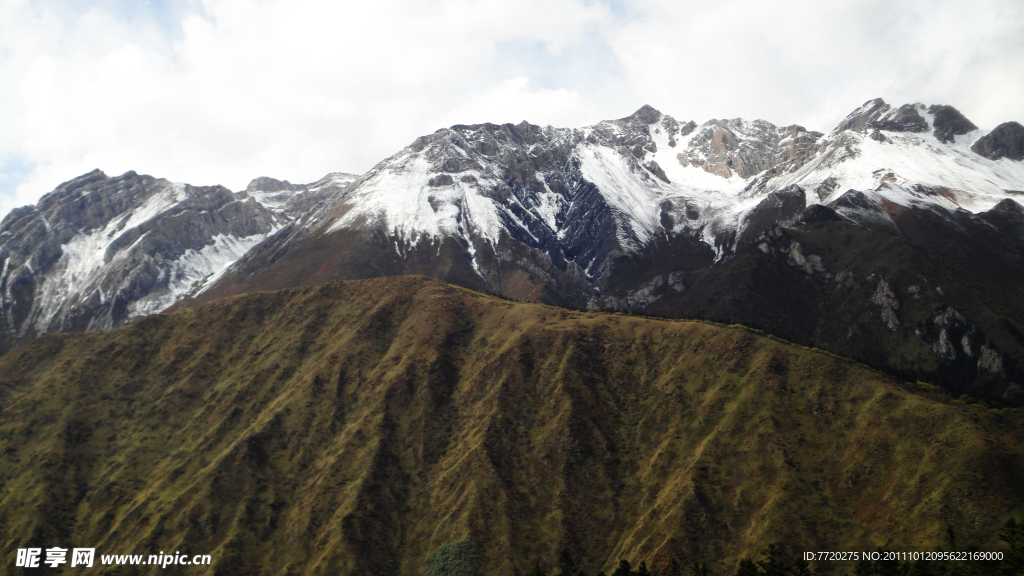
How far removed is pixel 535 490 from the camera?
196125 millimetres

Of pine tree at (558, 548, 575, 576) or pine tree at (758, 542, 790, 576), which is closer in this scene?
pine tree at (758, 542, 790, 576)

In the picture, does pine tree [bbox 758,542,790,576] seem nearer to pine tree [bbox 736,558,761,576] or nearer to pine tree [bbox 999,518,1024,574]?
pine tree [bbox 736,558,761,576]

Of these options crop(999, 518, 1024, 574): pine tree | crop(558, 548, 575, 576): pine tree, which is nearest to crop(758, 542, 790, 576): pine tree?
crop(999, 518, 1024, 574): pine tree

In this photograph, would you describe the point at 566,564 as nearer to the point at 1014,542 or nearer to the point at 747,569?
the point at 747,569

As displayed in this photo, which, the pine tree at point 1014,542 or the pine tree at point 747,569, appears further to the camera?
the pine tree at point 747,569

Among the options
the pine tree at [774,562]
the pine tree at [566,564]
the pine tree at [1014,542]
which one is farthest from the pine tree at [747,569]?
the pine tree at [1014,542]

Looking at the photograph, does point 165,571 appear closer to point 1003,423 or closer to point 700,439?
point 700,439

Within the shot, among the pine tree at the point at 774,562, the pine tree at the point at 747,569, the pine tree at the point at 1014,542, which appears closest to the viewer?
the pine tree at the point at 1014,542

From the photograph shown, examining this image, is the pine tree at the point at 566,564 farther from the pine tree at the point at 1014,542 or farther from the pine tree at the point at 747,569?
the pine tree at the point at 1014,542

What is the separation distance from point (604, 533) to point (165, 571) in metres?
114

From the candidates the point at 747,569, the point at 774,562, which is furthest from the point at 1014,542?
the point at 747,569

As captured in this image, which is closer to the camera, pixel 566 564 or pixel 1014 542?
pixel 1014 542

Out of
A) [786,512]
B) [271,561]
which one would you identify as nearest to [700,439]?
[786,512]

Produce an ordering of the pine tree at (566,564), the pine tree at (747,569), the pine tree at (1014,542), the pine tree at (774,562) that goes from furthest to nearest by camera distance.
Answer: the pine tree at (566,564)
the pine tree at (774,562)
the pine tree at (747,569)
the pine tree at (1014,542)
